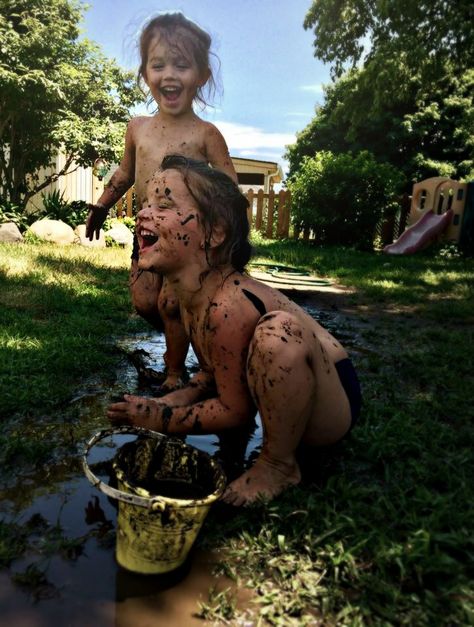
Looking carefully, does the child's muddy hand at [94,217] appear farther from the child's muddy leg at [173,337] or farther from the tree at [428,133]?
the tree at [428,133]

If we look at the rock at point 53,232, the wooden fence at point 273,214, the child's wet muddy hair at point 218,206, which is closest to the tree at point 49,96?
the rock at point 53,232

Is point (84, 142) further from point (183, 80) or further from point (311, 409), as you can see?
point (311, 409)

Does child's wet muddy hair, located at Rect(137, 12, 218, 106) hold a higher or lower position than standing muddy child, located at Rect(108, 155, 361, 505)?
higher

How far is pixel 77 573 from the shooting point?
1.54 m

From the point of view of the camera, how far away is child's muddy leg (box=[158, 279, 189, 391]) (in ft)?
9.32

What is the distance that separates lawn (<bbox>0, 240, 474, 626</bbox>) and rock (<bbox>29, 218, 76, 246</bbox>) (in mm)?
5015

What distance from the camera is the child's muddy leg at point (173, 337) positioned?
2840mm

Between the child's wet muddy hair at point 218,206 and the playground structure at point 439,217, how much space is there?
11229 mm

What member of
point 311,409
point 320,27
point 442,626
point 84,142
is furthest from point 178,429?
point 320,27

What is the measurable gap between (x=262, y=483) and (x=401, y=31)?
48.7 ft

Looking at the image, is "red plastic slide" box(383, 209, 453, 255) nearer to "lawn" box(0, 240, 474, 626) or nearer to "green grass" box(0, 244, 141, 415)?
"green grass" box(0, 244, 141, 415)

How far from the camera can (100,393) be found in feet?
9.63

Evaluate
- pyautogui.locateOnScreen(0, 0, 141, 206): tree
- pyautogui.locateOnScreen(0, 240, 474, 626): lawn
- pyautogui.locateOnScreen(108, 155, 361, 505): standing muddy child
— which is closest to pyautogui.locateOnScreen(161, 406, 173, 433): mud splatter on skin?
pyautogui.locateOnScreen(108, 155, 361, 505): standing muddy child

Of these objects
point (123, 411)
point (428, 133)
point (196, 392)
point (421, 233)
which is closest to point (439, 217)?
point (421, 233)
